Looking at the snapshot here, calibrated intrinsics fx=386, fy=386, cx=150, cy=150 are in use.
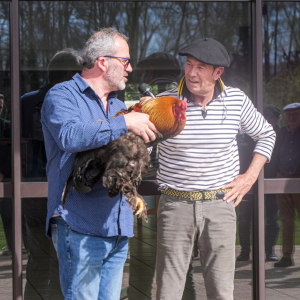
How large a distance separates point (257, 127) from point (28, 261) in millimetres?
2064

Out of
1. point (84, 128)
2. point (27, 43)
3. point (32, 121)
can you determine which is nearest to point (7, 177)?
point (32, 121)

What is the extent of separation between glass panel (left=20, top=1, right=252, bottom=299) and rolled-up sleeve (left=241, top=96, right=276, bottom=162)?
65 cm

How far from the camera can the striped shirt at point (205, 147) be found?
2361 mm

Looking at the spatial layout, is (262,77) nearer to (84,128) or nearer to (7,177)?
(84,128)

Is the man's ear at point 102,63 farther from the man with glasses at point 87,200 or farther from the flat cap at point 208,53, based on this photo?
the flat cap at point 208,53

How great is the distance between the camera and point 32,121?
3.04m

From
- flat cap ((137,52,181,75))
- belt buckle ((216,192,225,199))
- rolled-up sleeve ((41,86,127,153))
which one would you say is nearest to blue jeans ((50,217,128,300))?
rolled-up sleeve ((41,86,127,153))

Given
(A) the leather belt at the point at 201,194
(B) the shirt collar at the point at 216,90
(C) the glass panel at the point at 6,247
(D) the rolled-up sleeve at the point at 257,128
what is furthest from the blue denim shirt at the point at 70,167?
(C) the glass panel at the point at 6,247

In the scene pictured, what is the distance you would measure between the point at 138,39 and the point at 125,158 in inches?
66.7

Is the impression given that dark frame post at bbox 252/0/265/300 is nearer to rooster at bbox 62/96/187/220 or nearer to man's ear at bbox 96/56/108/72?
rooster at bbox 62/96/187/220

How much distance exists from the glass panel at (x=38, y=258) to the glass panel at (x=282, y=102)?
5.85 ft

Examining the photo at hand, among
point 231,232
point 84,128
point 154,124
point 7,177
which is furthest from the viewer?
point 7,177

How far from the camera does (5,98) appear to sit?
2996mm

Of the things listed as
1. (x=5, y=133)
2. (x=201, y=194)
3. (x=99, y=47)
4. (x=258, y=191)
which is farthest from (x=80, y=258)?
(x=258, y=191)
